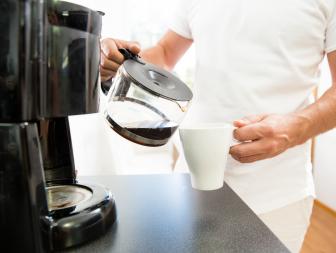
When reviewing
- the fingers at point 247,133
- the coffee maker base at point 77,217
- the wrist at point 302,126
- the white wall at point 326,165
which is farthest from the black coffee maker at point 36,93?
the white wall at point 326,165

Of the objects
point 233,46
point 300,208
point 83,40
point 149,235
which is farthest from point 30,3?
point 300,208

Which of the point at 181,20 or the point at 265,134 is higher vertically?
the point at 181,20

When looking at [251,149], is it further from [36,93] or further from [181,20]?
[181,20]

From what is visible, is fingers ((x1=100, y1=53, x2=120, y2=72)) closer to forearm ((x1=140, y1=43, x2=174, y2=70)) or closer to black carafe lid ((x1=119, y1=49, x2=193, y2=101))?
black carafe lid ((x1=119, y1=49, x2=193, y2=101))

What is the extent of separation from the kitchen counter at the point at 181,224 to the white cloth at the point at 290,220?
0.82 ft

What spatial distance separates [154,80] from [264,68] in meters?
0.40

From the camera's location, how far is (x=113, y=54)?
55cm

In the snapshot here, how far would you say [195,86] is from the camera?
2.95 ft

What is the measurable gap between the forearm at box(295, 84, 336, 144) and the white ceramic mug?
10.7 inches

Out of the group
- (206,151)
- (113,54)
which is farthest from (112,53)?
(206,151)

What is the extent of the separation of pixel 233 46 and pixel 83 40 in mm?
509

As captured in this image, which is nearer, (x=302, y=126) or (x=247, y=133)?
(x=247, y=133)

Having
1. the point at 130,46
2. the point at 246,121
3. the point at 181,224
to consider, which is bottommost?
the point at 181,224

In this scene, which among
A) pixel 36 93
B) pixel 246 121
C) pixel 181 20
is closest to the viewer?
pixel 36 93
